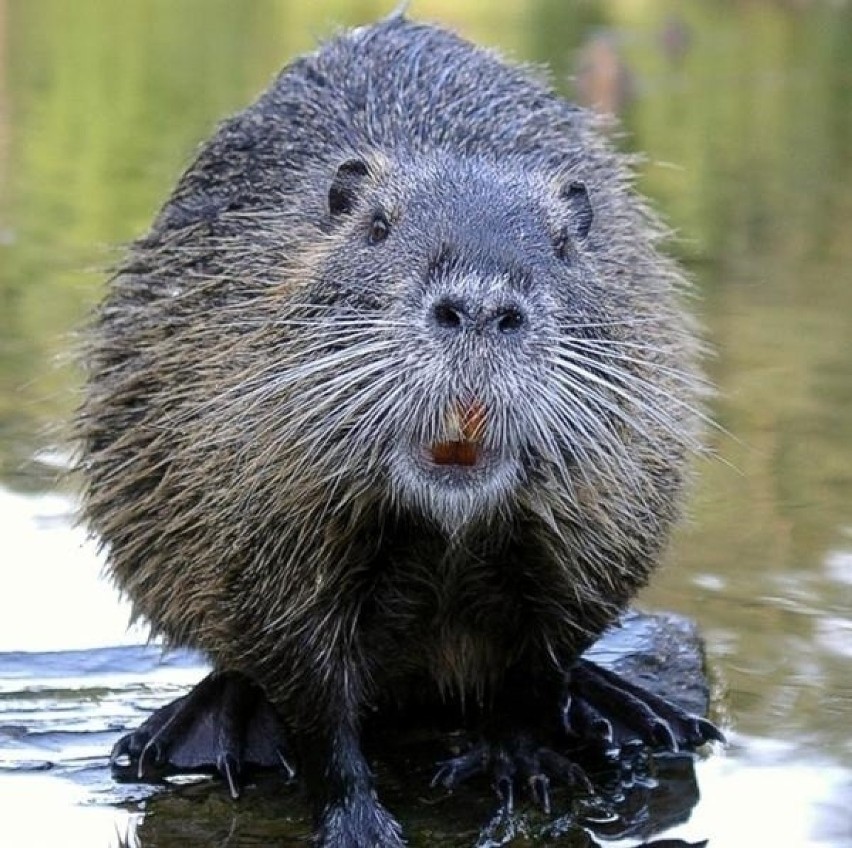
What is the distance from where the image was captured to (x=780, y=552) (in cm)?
610

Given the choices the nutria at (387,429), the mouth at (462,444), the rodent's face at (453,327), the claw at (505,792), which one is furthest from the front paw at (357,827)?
the mouth at (462,444)

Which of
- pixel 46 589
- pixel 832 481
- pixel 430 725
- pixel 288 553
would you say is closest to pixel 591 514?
pixel 288 553

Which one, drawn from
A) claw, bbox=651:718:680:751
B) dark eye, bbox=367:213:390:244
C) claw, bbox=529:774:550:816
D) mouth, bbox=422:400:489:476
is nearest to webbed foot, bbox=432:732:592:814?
claw, bbox=529:774:550:816

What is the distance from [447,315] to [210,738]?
1319 mm

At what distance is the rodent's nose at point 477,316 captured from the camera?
368 cm

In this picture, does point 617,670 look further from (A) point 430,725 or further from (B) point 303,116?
(B) point 303,116

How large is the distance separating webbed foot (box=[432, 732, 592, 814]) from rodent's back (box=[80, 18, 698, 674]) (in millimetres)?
276

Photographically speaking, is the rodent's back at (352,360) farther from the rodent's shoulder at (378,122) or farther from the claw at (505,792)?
the claw at (505,792)

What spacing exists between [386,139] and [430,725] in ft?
4.18

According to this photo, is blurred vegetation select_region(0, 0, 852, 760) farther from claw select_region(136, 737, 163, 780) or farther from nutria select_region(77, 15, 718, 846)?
claw select_region(136, 737, 163, 780)

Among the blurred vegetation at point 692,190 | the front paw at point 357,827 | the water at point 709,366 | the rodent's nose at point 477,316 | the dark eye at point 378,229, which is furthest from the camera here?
the blurred vegetation at point 692,190

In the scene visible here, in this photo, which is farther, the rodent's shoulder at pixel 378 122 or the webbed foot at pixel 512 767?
the rodent's shoulder at pixel 378 122

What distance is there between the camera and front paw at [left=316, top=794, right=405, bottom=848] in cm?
426

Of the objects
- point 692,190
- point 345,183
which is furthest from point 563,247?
point 692,190
